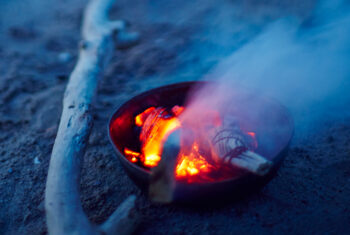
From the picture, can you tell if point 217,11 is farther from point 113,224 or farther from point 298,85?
point 113,224

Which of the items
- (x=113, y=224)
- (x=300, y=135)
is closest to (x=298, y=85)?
(x=300, y=135)

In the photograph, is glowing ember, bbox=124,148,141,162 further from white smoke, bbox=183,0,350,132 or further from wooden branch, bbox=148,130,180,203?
white smoke, bbox=183,0,350,132

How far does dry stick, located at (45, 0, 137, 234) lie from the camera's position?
1.47 m

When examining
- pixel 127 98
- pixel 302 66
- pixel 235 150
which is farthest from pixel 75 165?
pixel 302 66

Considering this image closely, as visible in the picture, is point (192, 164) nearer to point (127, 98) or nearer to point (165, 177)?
point (165, 177)

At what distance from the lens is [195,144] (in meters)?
1.85

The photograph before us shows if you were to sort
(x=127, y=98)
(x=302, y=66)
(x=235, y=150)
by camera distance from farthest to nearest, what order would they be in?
1. (x=302, y=66)
2. (x=127, y=98)
3. (x=235, y=150)

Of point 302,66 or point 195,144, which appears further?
point 302,66

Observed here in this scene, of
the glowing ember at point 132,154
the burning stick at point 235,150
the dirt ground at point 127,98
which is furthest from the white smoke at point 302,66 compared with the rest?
the glowing ember at point 132,154

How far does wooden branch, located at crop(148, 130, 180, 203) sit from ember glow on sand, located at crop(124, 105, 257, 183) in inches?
5.3

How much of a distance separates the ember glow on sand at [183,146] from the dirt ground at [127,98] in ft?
1.06

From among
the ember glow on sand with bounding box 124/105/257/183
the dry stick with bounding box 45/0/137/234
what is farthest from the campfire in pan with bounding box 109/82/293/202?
the dry stick with bounding box 45/0/137/234

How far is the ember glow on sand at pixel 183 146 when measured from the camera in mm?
1672

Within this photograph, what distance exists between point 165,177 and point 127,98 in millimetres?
1832
